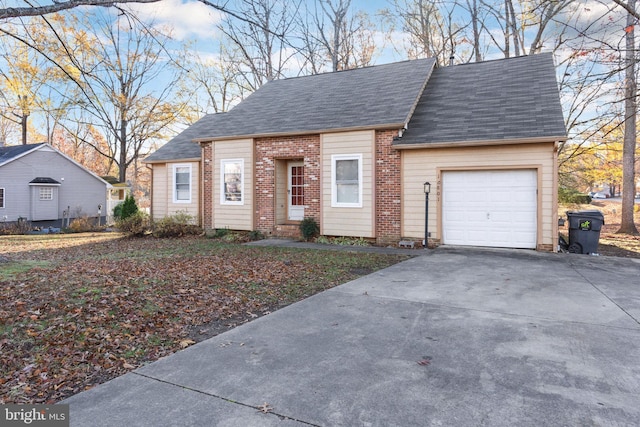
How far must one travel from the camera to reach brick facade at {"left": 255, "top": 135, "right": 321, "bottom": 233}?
11898 millimetres

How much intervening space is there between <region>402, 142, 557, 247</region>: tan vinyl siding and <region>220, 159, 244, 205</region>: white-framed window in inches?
219

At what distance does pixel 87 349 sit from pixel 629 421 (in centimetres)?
433

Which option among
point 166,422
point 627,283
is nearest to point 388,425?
point 166,422

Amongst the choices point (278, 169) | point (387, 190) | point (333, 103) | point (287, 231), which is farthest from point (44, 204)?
point (387, 190)

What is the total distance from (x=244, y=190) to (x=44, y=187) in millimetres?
15966

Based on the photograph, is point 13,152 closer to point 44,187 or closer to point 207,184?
point 44,187

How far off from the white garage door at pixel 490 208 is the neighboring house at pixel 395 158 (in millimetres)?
26

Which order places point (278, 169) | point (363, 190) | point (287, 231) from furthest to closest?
point (278, 169), point (287, 231), point (363, 190)

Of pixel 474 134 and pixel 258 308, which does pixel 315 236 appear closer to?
pixel 474 134

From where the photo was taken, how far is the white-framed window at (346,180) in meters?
11.2

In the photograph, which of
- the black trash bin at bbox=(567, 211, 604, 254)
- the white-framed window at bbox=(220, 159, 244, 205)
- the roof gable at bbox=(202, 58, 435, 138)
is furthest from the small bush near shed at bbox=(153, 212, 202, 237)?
the black trash bin at bbox=(567, 211, 604, 254)

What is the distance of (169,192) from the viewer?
15.3 meters

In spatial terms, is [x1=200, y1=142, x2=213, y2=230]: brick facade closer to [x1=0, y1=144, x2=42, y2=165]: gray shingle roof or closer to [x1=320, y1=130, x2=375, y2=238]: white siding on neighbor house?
[x1=320, y1=130, x2=375, y2=238]: white siding on neighbor house

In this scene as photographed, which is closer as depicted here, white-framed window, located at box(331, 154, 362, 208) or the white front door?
white-framed window, located at box(331, 154, 362, 208)
